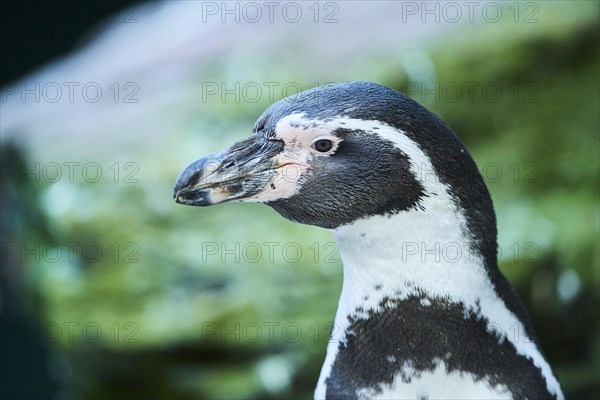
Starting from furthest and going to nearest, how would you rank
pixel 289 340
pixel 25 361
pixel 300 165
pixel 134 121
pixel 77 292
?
pixel 25 361 → pixel 134 121 → pixel 77 292 → pixel 289 340 → pixel 300 165

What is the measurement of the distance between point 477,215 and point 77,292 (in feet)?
6.98

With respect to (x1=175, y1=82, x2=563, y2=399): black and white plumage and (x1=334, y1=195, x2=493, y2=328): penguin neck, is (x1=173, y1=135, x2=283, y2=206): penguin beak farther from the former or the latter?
(x1=334, y1=195, x2=493, y2=328): penguin neck

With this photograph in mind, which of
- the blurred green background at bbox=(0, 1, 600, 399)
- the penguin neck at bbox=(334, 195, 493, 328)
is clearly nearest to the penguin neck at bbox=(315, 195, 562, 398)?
the penguin neck at bbox=(334, 195, 493, 328)

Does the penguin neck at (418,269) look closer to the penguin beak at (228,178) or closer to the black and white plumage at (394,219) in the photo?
the black and white plumage at (394,219)

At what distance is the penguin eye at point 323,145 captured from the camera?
1634mm

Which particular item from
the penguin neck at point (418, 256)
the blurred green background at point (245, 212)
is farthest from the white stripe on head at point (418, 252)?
the blurred green background at point (245, 212)

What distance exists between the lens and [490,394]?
1.69 meters

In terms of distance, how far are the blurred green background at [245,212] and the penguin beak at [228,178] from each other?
1.57m

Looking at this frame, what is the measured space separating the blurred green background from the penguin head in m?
1.57

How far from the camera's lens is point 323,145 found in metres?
1.64

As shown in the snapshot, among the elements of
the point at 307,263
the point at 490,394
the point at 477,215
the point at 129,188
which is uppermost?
the point at 477,215

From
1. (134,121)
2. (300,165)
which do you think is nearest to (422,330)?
(300,165)

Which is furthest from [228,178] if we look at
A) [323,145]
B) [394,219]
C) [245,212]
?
[245,212]

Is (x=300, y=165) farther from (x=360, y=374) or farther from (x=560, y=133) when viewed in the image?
(x=560, y=133)
